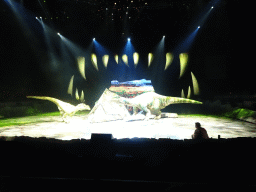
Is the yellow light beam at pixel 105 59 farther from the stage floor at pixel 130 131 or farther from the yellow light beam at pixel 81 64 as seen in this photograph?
the stage floor at pixel 130 131

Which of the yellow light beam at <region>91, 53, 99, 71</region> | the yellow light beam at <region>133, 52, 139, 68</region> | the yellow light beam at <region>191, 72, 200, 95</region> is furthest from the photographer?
the yellow light beam at <region>91, 53, 99, 71</region>

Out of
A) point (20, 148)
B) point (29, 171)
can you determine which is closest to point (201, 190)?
point (29, 171)

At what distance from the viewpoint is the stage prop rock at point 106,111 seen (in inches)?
287

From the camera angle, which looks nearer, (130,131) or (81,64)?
(130,131)

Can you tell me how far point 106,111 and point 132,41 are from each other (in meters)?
4.61

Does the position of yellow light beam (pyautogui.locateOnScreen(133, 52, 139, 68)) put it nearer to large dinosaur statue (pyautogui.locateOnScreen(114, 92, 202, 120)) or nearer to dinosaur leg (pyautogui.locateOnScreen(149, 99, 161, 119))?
large dinosaur statue (pyautogui.locateOnScreen(114, 92, 202, 120))

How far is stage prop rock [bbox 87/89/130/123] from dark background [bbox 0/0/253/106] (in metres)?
3.62

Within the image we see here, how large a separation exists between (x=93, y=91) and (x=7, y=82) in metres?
4.42

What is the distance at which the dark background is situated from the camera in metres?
8.14

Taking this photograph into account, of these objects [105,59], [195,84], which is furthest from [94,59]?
[195,84]

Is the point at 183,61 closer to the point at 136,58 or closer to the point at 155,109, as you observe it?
the point at 136,58

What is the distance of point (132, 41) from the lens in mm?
10398

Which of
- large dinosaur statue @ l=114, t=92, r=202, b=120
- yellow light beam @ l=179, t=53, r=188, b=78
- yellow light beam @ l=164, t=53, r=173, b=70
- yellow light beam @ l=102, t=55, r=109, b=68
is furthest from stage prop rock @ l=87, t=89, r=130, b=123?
yellow light beam @ l=179, t=53, r=188, b=78

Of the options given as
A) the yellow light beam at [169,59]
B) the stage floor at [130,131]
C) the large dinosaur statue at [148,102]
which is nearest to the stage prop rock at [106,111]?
the large dinosaur statue at [148,102]
